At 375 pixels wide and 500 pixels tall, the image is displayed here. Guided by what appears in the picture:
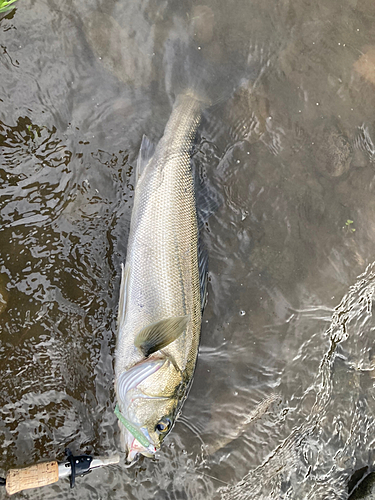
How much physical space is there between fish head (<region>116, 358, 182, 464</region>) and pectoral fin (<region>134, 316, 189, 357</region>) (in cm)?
13

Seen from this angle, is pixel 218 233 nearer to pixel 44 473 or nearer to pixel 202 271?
pixel 202 271

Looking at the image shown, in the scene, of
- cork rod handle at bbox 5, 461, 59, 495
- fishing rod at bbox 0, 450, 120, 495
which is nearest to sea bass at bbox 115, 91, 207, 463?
fishing rod at bbox 0, 450, 120, 495

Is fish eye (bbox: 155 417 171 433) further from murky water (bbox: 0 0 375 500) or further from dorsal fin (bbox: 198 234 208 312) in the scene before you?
dorsal fin (bbox: 198 234 208 312)

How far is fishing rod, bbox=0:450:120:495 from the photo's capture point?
3.10 m

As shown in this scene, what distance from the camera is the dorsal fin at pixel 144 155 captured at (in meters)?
3.48

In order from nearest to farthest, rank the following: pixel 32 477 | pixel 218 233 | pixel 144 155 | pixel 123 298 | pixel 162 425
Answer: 1. pixel 32 477
2. pixel 162 425
3. pixel 123 298
4. pixel 144 155
5. pixel 218 233

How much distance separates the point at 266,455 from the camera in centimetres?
397

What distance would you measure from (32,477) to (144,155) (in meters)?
3.01

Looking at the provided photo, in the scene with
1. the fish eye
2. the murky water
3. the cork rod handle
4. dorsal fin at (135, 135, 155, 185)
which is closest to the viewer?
the cork rod handle

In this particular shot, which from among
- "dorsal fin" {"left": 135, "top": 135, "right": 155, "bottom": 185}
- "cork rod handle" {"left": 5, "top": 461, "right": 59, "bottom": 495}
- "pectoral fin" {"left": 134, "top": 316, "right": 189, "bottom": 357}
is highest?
"dorsal fin" {"left": 135, "top": 135, "right": 155, "bottom": 185}

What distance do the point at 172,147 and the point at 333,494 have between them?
4178mm

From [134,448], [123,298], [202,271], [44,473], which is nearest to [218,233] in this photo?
[202,271]

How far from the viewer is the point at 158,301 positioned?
3246 millimetres

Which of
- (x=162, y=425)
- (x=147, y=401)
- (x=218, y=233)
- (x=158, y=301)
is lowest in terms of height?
(x=162, y=425)
